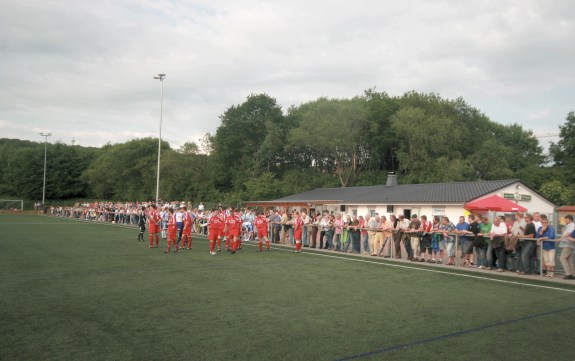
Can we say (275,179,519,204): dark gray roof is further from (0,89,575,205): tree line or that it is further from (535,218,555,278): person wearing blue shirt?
(535,218,555,278): person wearing blue shirt

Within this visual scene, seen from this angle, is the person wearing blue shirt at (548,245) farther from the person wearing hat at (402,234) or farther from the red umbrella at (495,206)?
the red umbrella at (495,206)

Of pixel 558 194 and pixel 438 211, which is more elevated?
pixel 558 194

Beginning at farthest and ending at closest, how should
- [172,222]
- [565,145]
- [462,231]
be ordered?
1. [565,145]
2. [172,222]
3. [462,231]

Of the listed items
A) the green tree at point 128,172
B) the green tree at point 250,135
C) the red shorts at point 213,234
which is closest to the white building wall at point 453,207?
the red shorts at point 213,234

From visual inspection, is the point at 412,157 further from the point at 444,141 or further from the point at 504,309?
the point at 504,309

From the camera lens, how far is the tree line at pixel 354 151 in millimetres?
49906

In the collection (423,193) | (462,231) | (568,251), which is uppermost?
(423,193)

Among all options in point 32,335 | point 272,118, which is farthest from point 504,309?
point 272,118

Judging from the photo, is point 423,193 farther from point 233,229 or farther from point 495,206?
point 233,229

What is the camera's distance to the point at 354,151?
55.8 meters

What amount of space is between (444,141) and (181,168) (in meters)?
37.9

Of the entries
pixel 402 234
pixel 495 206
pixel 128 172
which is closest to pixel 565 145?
pixel 495 206

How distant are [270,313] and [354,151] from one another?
48.9m

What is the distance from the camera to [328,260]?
16719 millimetres
